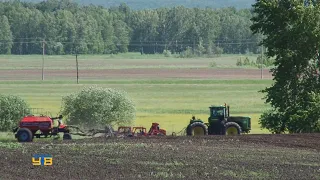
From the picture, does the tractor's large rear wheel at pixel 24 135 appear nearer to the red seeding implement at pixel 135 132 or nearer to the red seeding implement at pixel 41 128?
the red seeding implement at pixel 41 128

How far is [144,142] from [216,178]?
1113 cm

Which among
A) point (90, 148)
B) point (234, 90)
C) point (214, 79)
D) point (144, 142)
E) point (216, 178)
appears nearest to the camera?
point (216, 178)

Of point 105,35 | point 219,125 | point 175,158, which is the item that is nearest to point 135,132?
point 219,125

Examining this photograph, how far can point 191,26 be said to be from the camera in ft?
648

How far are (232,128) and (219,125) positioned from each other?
64cm

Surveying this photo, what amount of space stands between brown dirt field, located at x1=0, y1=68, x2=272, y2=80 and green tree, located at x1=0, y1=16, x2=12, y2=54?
5255cm

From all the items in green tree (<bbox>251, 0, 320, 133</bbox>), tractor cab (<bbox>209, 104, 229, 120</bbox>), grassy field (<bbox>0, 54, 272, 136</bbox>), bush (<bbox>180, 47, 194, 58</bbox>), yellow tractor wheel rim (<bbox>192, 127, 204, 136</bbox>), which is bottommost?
grassy field (<bbox>0, 54, 272, 136</bbox>)

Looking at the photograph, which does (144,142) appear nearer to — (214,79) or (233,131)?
(233,131)

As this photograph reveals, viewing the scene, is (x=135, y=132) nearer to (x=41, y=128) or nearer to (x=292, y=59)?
(x=41, y=128)

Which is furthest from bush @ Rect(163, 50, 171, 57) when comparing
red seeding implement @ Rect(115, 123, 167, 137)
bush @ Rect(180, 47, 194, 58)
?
red seeding implement @ Rect(115, 123, 167, 137)

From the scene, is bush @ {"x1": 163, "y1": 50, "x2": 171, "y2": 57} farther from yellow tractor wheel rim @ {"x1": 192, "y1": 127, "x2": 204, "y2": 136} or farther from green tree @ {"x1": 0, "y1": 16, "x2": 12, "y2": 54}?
yellow tractor wheel rim @ {"x1": 192, "y1": 127, "x2": 204, "y2": 136}

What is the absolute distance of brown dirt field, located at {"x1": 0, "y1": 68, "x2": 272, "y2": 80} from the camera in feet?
348

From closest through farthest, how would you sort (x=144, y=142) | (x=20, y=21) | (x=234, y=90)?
1. (x=144, y=142)
2. (x=234, y=90)
3. (x=20, y=21)

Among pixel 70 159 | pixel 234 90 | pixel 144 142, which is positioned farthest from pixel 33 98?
pixel 70 159
